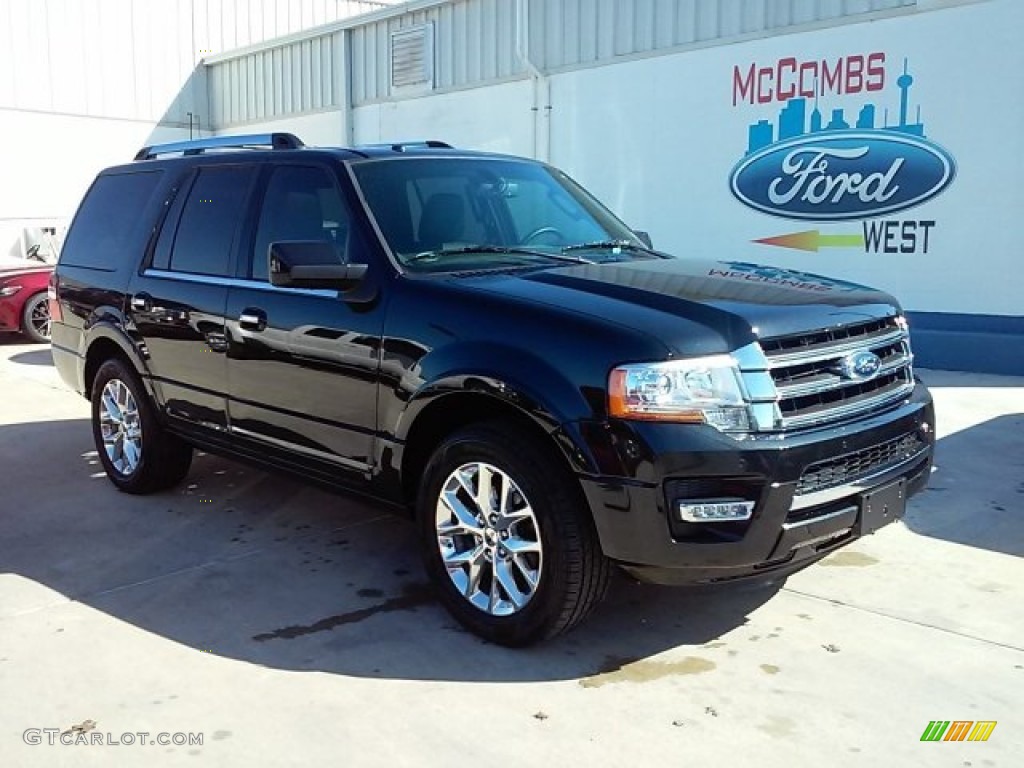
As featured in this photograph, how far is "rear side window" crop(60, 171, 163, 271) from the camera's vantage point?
5664 millimetres

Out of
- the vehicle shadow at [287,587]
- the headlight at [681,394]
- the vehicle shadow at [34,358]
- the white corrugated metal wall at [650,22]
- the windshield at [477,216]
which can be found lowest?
the vehicle shadow at [34,358]

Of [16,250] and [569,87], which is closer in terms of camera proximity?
[569,87]

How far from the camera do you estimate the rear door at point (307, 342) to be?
4.11 m

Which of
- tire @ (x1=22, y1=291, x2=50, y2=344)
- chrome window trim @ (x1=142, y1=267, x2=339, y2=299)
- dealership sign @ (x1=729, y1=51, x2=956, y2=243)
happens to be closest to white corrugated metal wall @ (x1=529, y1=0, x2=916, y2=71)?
dealership sign @ (x1=729, y1=51, x2=956, y2=243)

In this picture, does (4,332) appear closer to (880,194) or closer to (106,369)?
(106,369)

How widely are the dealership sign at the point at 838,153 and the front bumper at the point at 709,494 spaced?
24.1 ft

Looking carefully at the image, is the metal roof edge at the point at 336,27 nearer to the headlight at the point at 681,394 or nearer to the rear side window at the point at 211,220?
the rear side window at the point at 211,220

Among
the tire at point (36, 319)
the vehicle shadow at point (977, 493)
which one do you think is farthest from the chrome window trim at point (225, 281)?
the tire at point (36, 319)

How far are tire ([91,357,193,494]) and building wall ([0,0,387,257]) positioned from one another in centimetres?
1272

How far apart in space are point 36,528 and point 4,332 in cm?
942

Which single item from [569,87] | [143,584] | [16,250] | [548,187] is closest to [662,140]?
[569,87]

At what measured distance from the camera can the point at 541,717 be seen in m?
3.20

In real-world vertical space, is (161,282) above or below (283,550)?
above

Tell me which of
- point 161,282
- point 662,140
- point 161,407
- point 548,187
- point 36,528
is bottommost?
point 36,528
